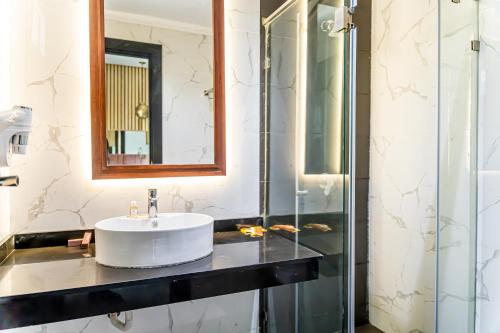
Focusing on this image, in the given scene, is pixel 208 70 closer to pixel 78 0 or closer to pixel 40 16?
pixel 78 0

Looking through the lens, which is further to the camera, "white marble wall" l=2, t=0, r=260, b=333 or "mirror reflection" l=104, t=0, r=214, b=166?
"mirror reflection" l=104, t=0, r=214, b=166

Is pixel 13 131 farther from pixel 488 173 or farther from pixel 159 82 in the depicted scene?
pixel 488 173

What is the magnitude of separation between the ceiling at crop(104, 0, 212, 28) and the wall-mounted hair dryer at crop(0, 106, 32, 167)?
722 millimetres

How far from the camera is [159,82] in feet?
5.27

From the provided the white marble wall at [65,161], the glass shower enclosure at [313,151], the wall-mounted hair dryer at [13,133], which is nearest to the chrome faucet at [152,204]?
the white marble wall at [65,161]

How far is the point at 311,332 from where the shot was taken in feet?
5.40

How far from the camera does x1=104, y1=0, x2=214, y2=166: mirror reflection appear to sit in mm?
1530

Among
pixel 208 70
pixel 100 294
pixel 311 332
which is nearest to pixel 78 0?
pixel 208 70

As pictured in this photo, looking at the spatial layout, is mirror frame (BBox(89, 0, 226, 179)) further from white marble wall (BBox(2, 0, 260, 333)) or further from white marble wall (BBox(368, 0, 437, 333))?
white marble wall (BBox(368, 0, 437, 333))

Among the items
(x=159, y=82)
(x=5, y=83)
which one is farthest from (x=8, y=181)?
(x=159, y=82)

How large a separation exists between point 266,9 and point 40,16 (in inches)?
43.1

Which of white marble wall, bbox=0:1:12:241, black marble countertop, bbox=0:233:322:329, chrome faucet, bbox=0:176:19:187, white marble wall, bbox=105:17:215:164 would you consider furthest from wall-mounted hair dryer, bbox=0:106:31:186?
white marble wall, bbox=105:17:215:164

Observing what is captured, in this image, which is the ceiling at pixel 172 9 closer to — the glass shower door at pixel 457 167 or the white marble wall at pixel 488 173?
the glass shower door at pixel 457 167

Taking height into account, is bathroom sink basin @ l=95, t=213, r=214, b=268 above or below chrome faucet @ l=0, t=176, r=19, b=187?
below
